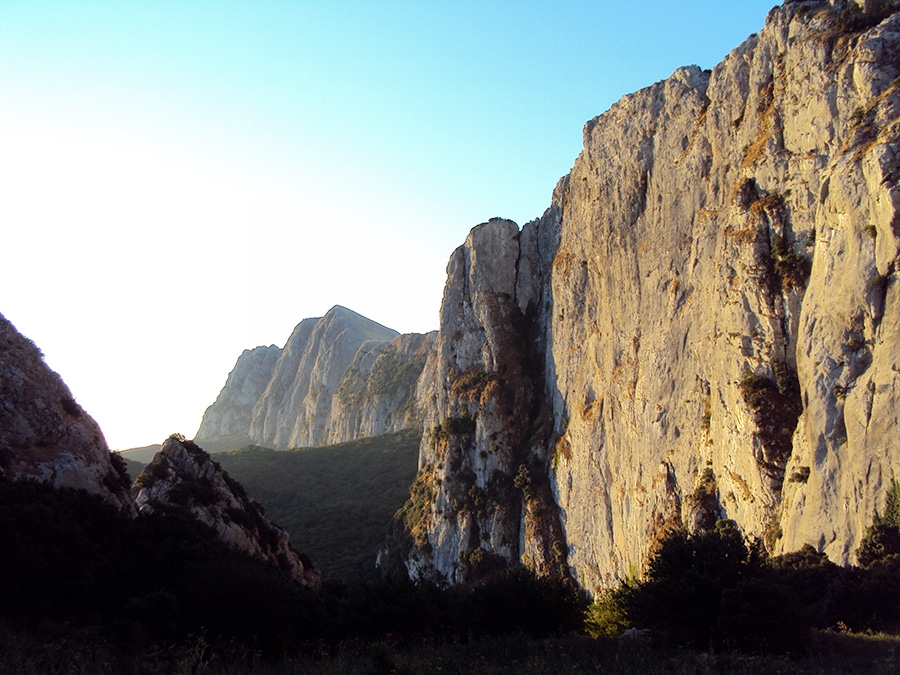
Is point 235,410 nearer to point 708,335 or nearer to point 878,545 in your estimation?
point 708,335

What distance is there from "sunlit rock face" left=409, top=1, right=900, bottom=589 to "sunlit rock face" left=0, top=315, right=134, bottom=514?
2924 centimetres

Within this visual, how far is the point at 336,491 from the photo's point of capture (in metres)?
87.2

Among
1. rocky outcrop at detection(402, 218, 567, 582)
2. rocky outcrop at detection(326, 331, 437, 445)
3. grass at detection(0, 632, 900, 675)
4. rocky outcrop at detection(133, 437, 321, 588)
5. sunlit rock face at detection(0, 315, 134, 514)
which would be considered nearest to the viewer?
grass at detection(0, 632, 900, 675)

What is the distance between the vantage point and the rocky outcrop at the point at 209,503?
29516 mm

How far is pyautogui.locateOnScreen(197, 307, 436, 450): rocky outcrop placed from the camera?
132 m

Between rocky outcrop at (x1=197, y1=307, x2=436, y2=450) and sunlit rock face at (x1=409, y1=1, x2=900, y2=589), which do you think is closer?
sunlit rock face at (x1=409, y1=1, x2=900, y2=589)

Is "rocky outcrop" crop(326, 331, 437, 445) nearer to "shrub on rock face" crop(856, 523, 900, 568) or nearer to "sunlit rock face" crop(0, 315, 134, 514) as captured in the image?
"sunlit rock face" crop(0, 315, 134, 514)

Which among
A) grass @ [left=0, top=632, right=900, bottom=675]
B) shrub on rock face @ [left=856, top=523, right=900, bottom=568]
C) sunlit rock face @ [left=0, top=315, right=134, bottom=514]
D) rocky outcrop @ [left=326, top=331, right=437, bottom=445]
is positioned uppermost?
rocky outcrop @ [left=326, top=331, right=437, bottom=445]

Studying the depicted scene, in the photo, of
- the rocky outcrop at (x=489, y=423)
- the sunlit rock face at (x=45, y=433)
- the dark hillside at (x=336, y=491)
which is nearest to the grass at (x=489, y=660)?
the sunlit rock face at (x=45, y=433)

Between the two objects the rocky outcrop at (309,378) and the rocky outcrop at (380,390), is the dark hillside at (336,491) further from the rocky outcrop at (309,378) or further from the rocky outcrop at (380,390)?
the rocky outcrop at (309,378)

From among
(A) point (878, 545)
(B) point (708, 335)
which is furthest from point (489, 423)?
(A) point (878, 545)

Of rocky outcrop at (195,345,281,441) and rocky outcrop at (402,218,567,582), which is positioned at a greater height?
rocky outcrop at (195,345,281,441)

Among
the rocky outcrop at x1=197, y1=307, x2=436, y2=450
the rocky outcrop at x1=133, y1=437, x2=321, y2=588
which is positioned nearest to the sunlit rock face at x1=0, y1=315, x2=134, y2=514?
the rocky outcrop at x1=133, y1=437, x2=321, y2=588

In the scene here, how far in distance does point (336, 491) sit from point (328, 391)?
73665 millimetres
